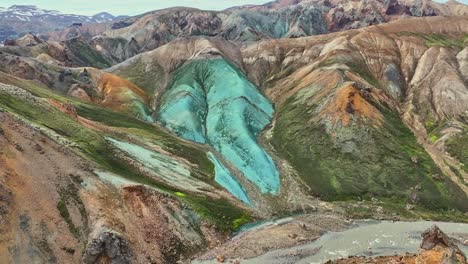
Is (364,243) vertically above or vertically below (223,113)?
below

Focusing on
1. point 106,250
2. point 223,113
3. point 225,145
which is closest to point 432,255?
point 106,250

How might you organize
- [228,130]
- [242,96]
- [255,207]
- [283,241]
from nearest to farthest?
[283,241] < [255,207] < [228,130] < [242,96]

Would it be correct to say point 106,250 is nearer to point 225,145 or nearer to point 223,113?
point 225,145

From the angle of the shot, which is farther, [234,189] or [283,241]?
[234,189]

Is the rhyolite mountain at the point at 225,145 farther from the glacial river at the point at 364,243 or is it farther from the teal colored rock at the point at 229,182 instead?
the glacial river at the point at 364,243

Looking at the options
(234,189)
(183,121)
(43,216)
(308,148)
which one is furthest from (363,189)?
(43,216)

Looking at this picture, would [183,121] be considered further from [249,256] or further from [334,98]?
[249,256]
